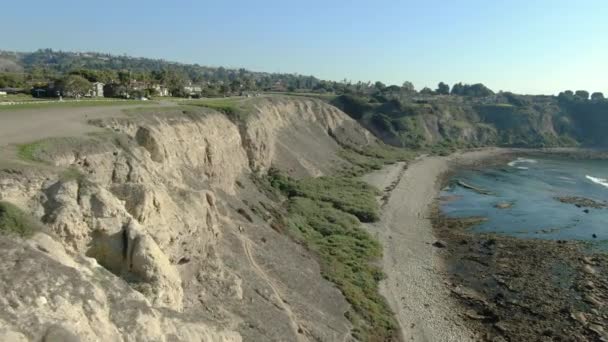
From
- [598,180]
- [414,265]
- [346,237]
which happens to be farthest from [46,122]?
[598,180]

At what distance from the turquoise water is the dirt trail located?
93.8 feet

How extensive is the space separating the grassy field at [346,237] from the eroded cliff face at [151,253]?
4.44 feet

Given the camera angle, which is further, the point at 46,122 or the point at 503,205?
the point at 503,205

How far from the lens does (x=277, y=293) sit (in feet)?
81.6

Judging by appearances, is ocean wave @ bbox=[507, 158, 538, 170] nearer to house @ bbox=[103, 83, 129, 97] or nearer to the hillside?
the hillside

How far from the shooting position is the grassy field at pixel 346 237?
1059 inches

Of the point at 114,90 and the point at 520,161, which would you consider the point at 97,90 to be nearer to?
the point at 114,90

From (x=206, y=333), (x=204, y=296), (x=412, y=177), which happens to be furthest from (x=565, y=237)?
(x=206, y=333)

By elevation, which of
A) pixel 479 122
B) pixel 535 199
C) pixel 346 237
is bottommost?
pixel 346 237

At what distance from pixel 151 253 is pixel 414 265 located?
2439 cm

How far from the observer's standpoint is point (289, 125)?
242 feet

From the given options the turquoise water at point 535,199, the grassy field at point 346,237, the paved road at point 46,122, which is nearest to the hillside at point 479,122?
the turquoise water at point 535,199

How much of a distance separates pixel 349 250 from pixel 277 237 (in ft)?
22.7

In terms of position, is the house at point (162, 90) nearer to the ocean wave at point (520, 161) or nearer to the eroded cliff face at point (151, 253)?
the eroded cliff face at point (151, 253)
